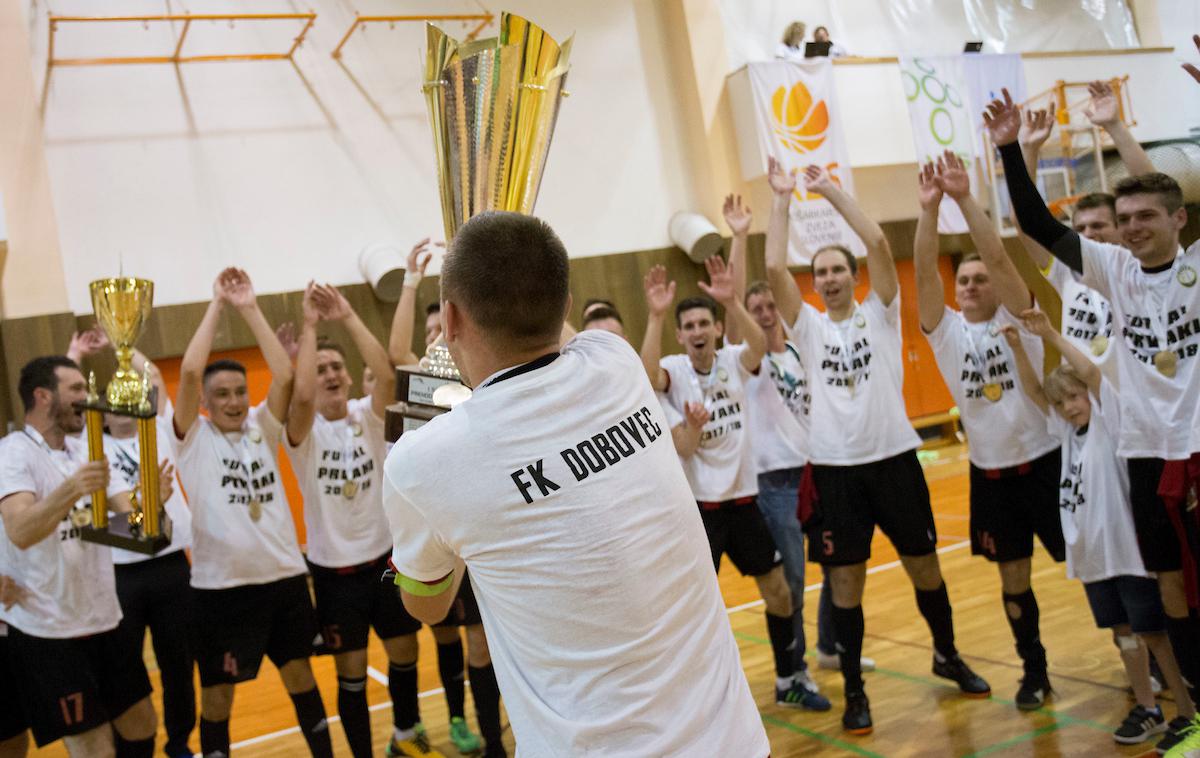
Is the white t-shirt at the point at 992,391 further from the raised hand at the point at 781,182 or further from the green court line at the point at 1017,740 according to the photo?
the green court line at the point at 1017,740

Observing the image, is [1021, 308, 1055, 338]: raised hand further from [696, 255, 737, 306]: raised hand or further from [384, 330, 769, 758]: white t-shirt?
[384, 330, 769, 758]: white t-shirt

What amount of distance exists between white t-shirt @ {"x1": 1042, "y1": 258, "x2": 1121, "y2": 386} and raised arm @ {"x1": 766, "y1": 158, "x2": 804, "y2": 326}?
1143mm

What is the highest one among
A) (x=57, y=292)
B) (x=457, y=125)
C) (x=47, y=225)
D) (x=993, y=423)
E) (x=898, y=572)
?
(x=47, y=225)

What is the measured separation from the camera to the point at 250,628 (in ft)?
14.8

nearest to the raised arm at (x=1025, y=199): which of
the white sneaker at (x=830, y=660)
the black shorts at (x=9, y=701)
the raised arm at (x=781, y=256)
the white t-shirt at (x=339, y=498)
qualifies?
the raised arm at (x=781, y=256)

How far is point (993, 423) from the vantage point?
4.59 meters

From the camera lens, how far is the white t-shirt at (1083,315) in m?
A: 4.47

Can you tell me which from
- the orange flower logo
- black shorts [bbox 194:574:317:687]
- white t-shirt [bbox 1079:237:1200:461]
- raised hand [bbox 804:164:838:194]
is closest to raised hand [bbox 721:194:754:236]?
raised hand [bbox 804:164:838:194]

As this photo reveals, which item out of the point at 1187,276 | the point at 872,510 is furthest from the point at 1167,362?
the point at 872,510

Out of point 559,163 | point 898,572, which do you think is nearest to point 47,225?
point 559,163

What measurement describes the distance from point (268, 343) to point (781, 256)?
8.15 ft

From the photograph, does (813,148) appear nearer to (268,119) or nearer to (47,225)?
(268,119)

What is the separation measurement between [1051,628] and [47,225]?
30.5 ft

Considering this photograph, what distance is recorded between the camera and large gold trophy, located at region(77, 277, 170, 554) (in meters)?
3.85
